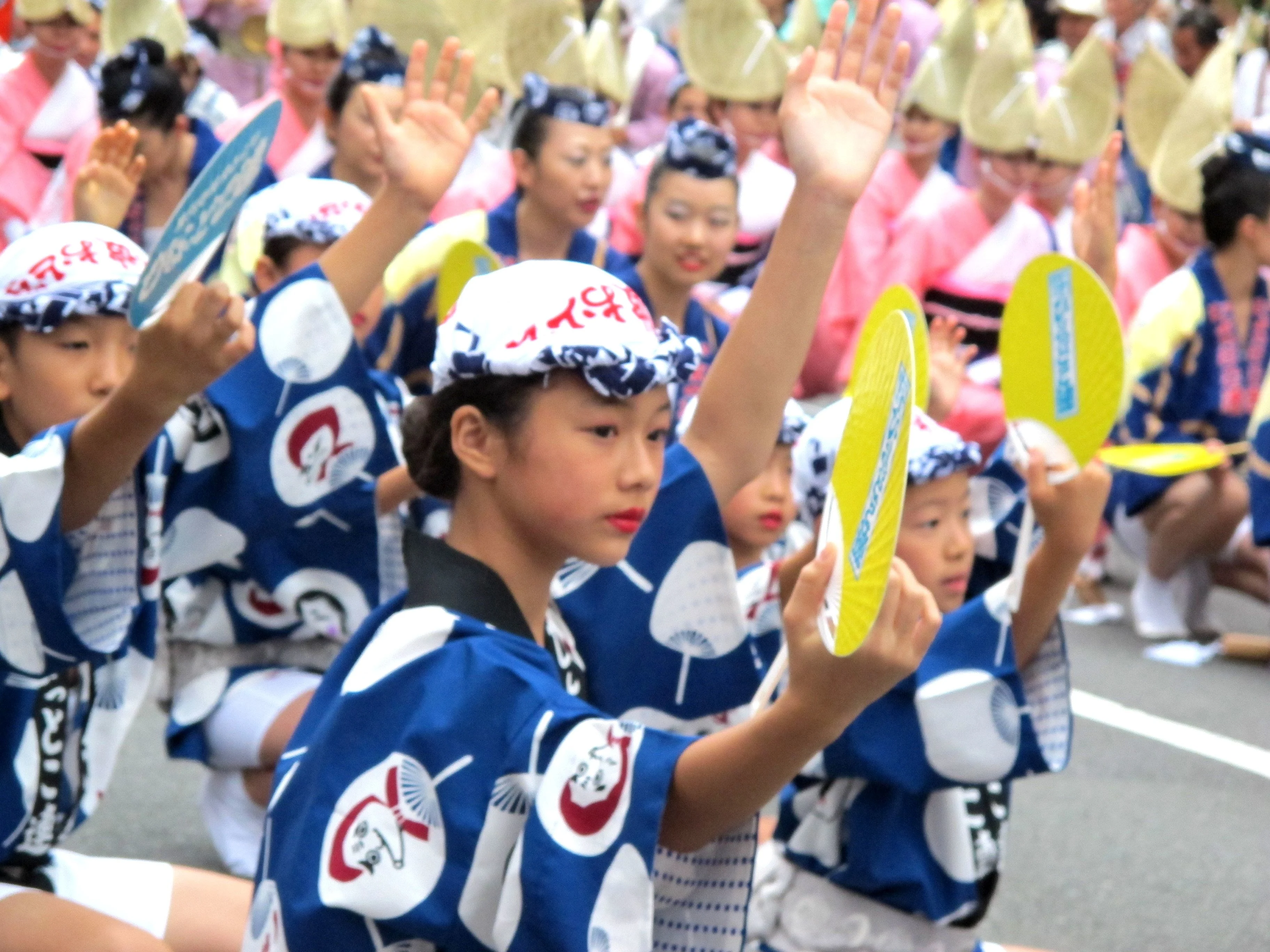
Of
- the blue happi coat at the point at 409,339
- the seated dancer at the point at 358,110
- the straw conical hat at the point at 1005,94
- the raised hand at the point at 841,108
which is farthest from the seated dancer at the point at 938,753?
the straw conical hat at the point at 1005,94

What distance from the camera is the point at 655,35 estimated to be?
32.7 feet

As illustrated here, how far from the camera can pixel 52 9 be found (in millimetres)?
6172

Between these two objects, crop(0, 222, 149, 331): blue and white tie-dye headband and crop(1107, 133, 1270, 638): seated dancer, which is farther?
crop(1107, 133, 1270, 638): seated dancer

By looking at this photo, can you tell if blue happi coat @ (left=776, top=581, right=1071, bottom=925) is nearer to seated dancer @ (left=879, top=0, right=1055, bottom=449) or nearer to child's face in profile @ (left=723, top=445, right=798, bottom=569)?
child's face in profile @ (left=723, top=445, right=798, bottom=569)

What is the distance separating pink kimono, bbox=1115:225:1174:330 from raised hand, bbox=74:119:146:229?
13.7ft

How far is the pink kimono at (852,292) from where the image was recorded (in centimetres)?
677

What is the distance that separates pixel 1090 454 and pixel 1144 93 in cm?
517

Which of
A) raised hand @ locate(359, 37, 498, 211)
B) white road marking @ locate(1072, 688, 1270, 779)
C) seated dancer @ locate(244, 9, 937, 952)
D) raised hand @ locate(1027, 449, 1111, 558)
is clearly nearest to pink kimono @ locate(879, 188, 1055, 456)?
white road marking @ locate(1072, 688, 1270, 779)

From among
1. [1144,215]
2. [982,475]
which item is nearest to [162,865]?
[982,475]

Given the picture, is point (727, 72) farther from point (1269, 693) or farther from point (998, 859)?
point (998, 859)

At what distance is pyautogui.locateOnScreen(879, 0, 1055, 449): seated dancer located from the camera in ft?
20.8

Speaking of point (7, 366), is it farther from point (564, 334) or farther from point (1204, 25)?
point (1204, 25)

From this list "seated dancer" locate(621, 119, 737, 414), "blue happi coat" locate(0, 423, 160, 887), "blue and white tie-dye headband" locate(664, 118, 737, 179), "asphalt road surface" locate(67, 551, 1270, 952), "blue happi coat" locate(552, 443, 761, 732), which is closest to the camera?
"blue happi coat" locate(0, 423, 160, 887)

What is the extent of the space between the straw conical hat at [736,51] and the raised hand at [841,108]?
16.5 feet
